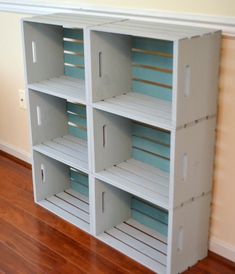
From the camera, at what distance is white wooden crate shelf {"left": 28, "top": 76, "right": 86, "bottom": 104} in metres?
2.36

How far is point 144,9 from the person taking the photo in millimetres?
2277

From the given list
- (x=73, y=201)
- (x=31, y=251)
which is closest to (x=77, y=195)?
(x=73, y=201)

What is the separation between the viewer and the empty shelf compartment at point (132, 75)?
217 cm

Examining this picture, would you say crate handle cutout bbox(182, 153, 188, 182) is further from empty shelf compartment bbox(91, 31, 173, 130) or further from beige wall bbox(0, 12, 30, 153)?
beige wall bbox(0, 12, 30, 153)

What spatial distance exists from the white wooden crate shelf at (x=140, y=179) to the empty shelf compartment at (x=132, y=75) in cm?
35

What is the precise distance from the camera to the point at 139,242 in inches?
95.0

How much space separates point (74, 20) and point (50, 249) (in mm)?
1118

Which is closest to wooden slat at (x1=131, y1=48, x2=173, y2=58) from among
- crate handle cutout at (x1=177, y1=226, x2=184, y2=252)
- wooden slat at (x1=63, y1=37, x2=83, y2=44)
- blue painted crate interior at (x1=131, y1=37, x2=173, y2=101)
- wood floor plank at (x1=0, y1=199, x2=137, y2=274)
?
blue painted crate interior at (x1=131, y1=37, x2=173, y2=101)

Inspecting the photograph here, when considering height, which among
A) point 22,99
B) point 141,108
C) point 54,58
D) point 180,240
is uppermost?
point 54,58

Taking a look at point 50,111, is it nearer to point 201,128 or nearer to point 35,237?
point 35,237

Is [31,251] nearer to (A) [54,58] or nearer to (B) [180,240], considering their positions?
(B) [180,240]

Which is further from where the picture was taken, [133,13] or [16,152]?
[16,152]

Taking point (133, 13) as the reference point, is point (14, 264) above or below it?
below

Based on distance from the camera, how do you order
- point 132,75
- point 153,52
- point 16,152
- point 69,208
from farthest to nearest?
point 16,152 → point 69,208 → point 132,75 → point 153,52
